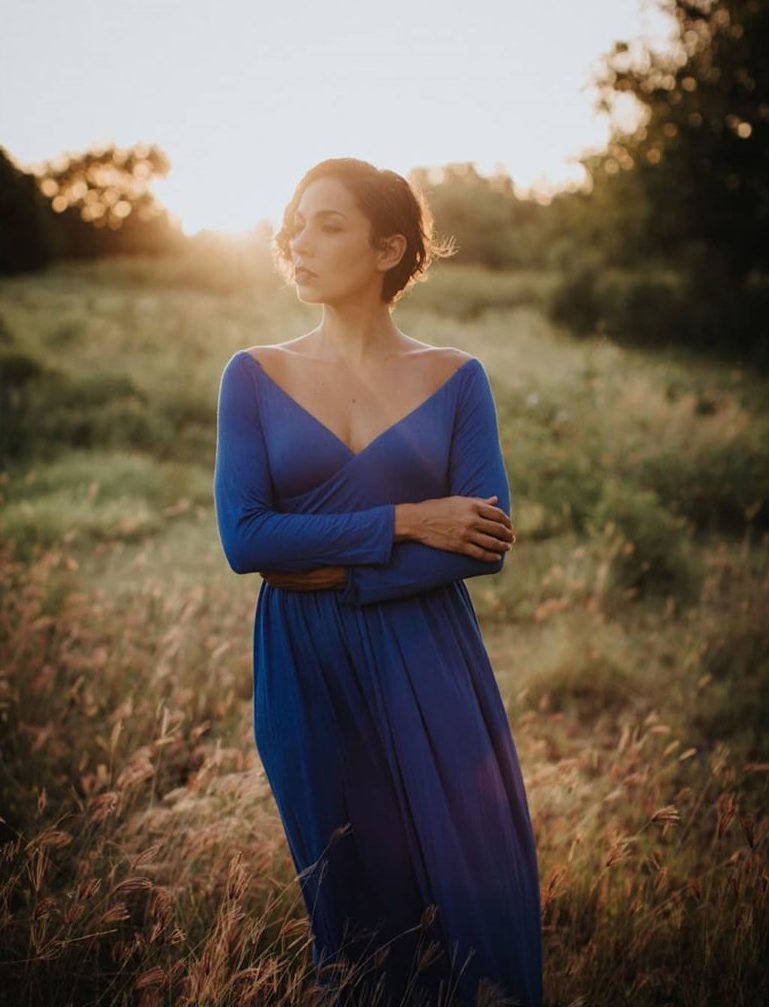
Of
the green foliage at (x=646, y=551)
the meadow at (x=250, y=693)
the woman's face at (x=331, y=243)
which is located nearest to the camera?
the woman's face at (x=331, y=243)

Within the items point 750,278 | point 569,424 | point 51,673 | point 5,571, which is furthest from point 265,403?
point 750,278

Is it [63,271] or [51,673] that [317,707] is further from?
[63,271]

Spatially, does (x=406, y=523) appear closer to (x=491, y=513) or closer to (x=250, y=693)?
(x=491, y=513)

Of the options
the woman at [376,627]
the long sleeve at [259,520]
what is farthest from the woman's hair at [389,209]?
the long sleeve at [259,520]

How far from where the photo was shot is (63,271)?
32250mm

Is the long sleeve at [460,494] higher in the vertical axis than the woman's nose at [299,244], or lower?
lower

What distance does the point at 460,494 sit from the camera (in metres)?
2.11

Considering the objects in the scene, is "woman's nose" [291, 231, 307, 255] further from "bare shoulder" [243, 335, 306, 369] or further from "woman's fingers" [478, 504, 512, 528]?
"woman's fingers" [478, 504, 512, 528]

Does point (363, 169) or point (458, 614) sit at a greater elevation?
point (363, 169)

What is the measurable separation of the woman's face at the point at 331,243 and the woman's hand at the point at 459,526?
657 mm

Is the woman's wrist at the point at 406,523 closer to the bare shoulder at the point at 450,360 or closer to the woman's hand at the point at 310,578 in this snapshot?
the woman's hand at the point at 310,578

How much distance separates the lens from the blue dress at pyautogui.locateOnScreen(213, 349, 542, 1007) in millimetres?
1949

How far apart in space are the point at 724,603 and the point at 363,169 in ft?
15.3

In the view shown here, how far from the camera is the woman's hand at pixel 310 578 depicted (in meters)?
2.00
